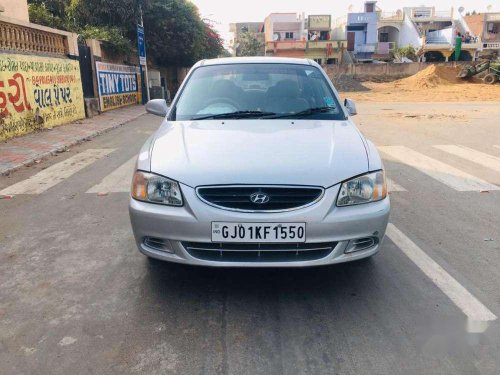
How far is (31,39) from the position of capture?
11695 mm

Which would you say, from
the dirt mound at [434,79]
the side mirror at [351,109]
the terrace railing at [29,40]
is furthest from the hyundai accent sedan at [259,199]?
the dirt mound at [434,79]

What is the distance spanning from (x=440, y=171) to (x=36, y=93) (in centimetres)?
954

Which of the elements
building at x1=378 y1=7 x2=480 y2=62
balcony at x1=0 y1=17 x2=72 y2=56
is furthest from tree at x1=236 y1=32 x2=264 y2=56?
balcony at x1=0 y1=17 x2=72 y2=56

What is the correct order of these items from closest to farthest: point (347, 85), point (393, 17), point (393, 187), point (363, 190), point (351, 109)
A: point (363, 190) → point (351, 109) → point (393, 187) → point (347, 85) → point (393, 17)

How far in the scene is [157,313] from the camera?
3006 mm

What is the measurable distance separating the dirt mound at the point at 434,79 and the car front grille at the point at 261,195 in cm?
3642

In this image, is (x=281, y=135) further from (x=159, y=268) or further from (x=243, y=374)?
(x=243, y=374)

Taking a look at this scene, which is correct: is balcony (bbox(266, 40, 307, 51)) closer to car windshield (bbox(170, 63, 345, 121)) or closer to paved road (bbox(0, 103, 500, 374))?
paved road (bbox(0, 103, 500, 374))

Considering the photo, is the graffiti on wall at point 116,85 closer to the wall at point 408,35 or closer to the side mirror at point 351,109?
the side mirror at point 351,109

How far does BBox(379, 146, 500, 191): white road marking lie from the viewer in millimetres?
6355

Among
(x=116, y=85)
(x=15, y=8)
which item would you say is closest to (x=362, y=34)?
(x=116, y=85)

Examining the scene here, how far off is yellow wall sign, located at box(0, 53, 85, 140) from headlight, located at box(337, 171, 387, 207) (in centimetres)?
918

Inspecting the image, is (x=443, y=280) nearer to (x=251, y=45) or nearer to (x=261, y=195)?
(x=261, y=195)

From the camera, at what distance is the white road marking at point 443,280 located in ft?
9.80
